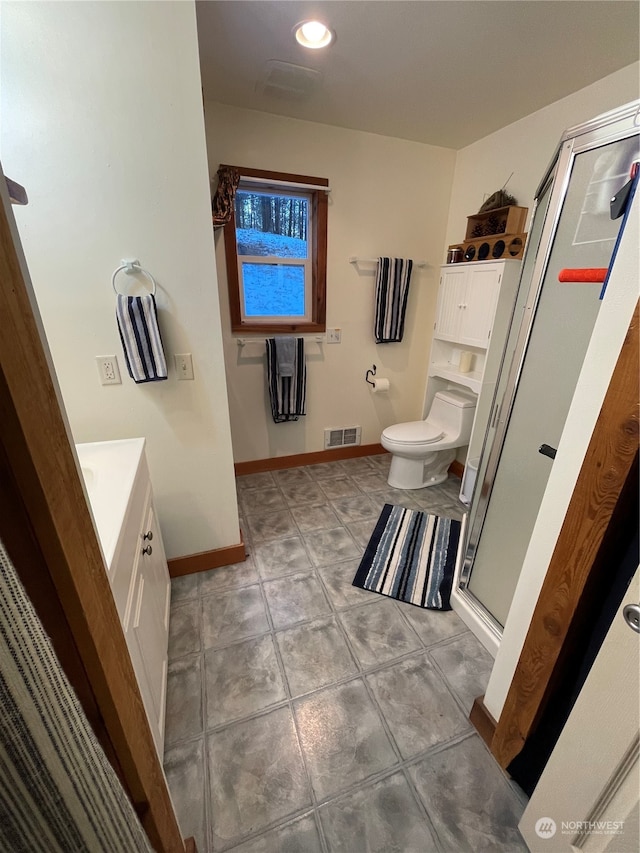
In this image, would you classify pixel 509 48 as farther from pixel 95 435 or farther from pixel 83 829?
pixel 83 829

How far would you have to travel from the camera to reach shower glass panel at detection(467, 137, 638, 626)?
939mm

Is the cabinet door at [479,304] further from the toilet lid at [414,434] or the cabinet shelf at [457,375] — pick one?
the toilet lid at [414,434]

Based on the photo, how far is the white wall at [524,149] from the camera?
1659mm

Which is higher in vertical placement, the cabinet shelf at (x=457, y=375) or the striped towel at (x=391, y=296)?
the striped towel at (x=391, y=296)

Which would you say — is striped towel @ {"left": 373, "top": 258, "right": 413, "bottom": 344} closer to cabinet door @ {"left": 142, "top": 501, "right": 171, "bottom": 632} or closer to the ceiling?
the ceiling

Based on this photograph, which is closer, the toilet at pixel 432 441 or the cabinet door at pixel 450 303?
the cabinet door at pixel 450 303

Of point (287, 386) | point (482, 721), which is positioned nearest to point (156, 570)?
point (482, 721)

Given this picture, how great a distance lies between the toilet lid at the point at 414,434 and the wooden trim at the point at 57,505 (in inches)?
83.8

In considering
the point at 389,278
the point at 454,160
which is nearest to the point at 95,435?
the point at 389,278

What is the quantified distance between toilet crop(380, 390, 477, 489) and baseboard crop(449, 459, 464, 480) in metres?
0.13

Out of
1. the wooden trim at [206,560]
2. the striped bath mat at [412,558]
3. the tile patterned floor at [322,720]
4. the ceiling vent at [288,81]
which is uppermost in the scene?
the ceiling vent at [288,81]

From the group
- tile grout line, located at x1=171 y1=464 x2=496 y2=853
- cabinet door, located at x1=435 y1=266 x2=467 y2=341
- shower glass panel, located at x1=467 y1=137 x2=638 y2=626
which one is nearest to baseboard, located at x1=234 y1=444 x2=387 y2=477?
tile grout line, located at x1=171 y1=464 x2=496 y2=853

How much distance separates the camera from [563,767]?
0.76 m

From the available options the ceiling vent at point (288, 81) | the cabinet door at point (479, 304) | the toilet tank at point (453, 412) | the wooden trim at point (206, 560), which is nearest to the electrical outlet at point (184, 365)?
the wooden trim at point (206, 560)
